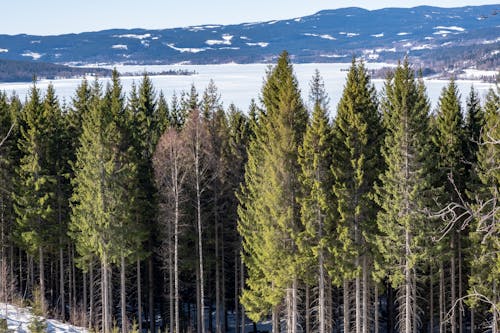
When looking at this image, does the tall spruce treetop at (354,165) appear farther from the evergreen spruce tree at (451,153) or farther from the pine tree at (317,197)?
the evergreen spruce tree at (451,153)

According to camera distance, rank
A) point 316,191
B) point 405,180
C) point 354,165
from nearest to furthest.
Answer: point 405,180
point 354,165
point 316,191

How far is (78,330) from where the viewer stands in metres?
30.9

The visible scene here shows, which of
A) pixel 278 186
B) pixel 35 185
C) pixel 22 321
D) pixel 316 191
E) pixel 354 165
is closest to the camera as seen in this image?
pixel 22 321

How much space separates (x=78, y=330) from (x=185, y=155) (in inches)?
386

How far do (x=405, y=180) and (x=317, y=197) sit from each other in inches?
150

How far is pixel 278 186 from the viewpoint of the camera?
29.1 meters

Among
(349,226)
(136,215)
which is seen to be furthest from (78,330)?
(349,226)

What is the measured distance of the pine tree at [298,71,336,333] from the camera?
28.2 meters

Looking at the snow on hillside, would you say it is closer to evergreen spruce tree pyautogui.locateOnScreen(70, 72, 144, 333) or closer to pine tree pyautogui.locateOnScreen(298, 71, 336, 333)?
evergreen spruce tree pyautogui.locateOnScreen(70, 72, 144, 333)

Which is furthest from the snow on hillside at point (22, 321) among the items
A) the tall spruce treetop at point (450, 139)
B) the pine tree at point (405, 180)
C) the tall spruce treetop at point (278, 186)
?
the tall spruce treetop at point (450, 139)

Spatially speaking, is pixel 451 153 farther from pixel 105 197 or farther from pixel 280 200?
pixel 105 197

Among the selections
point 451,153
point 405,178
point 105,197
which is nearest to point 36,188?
point 105,197

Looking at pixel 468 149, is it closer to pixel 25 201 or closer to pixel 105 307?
pixel 105 307

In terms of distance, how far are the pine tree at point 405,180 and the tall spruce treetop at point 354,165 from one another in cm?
95
